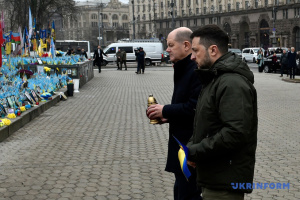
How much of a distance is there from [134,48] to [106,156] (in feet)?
124

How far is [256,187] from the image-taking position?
620 centimetres

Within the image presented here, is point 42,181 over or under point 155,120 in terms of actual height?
under

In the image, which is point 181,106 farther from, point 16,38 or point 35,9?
point 35,9

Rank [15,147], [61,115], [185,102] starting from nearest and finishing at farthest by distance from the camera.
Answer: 1. [185,102]
2. [15,147]
3. [61,115]

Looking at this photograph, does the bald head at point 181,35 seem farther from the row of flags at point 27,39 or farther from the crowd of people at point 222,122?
the row of flags at point 27,39

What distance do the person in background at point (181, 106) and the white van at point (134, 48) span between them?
41091 millimetres

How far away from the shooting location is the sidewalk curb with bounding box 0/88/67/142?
9.88 meters

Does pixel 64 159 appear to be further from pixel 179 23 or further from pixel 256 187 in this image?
pixel 179 23

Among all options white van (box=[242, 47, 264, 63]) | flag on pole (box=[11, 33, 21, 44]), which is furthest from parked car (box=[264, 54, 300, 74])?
flag on pole (box=[11, 33, 21, 44])

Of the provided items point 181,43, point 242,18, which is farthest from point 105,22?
point 181,43

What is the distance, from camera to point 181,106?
158 inches

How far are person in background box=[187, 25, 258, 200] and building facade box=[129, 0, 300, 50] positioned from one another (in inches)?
2170

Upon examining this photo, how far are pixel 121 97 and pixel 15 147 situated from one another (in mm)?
9324

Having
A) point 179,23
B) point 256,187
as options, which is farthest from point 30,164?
point 179,23
